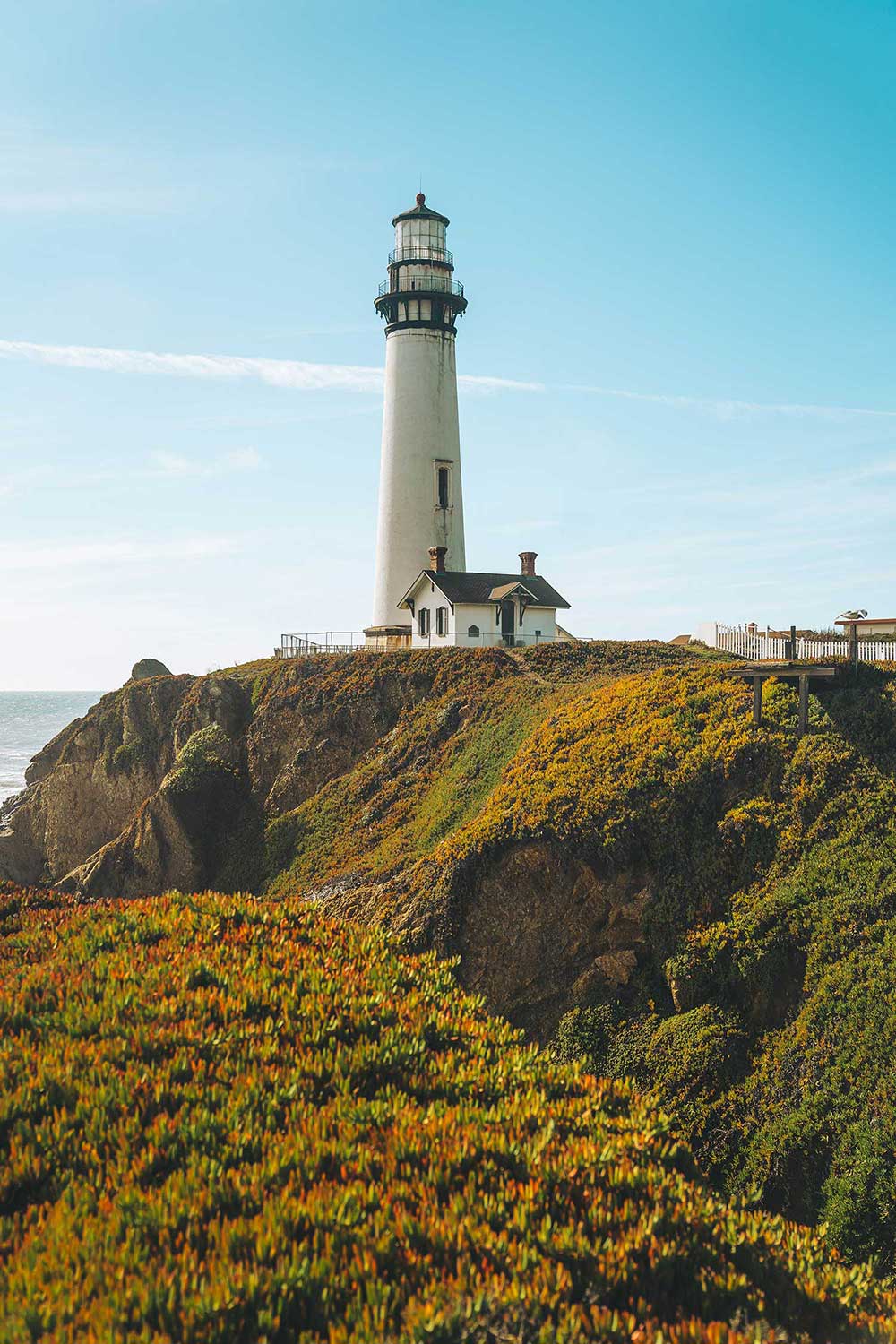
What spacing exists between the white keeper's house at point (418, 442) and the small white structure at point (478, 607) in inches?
4.6

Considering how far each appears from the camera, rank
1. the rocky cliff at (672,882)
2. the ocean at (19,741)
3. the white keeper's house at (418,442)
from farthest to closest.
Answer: the ocean at (19,741) < the white keeper's house at (418,442) < the rocky cliff at (672,882)

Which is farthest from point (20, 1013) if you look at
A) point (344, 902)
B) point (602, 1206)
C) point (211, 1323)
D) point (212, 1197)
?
point (344, 902)

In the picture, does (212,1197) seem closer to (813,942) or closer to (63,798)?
(813,942)

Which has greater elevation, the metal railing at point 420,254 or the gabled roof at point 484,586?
the metal railing at point 420,254

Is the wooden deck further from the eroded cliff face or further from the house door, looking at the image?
the house door

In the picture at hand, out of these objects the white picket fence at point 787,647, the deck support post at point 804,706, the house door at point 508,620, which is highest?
the house door at point 508,620

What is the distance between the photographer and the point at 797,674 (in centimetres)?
2289

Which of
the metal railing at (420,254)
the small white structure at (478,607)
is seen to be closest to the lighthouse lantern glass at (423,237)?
the metal railing at (420,254)

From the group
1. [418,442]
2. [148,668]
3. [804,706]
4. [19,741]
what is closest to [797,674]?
[804,706]

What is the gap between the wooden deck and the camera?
74.3ft

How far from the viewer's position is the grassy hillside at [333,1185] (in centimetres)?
571

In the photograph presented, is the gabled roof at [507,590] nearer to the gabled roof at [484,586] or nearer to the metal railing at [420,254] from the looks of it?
the gabled roof at [484,586]

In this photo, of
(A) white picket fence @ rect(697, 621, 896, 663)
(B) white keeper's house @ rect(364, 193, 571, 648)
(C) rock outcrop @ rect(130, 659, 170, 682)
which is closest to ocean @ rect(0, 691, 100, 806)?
(C) rock outcrop @ rect(130, 659, 170, 682)

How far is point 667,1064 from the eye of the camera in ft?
60.9
